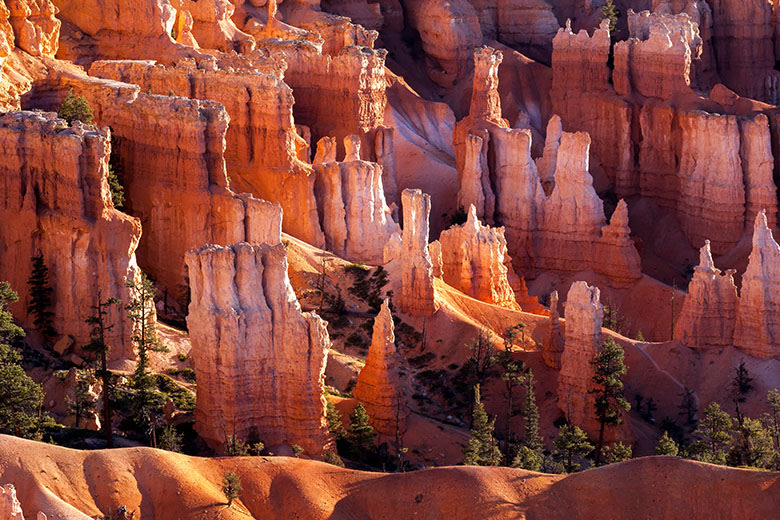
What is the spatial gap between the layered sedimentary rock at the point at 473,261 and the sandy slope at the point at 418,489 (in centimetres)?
2815

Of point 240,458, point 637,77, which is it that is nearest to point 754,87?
point 637,77

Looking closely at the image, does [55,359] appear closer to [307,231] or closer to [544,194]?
[307,231]

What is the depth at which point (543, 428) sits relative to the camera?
224 ft

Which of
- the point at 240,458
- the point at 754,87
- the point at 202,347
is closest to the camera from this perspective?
the point at 240,458

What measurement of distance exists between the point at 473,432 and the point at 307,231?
2110cm

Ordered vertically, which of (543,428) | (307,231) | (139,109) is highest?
(139,109)

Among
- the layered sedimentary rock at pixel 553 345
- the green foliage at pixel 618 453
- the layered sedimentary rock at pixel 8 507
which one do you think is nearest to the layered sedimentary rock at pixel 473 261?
the layered sedimentary rock at pixel 553 345

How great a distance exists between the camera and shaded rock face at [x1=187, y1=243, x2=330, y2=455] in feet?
189

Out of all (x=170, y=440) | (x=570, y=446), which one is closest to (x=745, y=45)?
(x=570, y=446)

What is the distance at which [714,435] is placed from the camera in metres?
63.7

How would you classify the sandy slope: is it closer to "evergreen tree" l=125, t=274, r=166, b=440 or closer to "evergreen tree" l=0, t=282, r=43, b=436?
"evergreen tree" l=0, t=282, r=43, b=436

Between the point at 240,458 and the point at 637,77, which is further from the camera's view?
the point at 637,77

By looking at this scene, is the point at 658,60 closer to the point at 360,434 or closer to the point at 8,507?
the point at 360,434

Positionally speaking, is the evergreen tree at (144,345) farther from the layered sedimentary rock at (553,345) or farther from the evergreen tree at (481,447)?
the layered sedimentary rock at (553,345)
